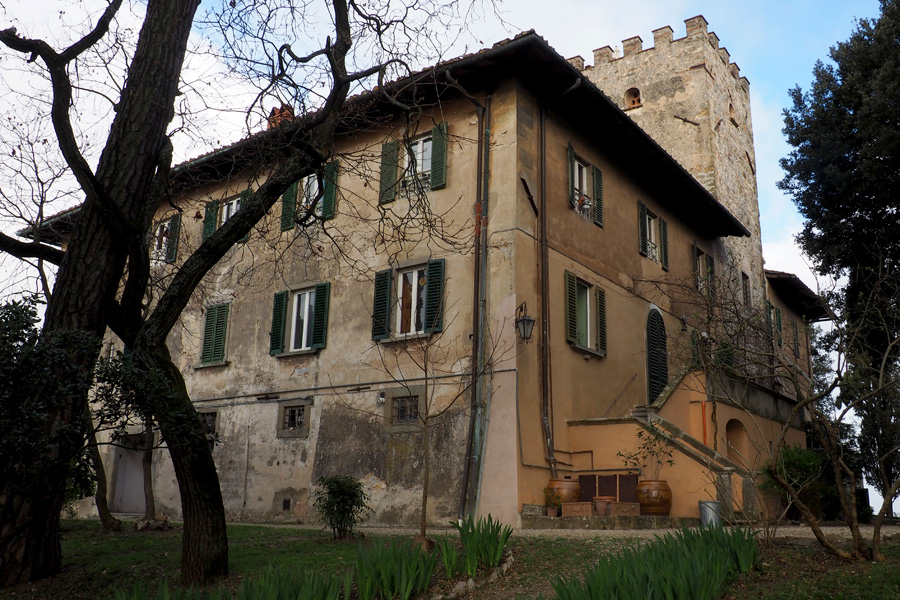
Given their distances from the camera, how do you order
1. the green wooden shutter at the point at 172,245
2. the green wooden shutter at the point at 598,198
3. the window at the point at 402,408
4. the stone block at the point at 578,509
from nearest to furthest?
the stone block at the point at 578,509 < the window at the point at 402,408 < the green wooden shutter at the point at 172,245 < the green wooden shutter at the point at 598,198

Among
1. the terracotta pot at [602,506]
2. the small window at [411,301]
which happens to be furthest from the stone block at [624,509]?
the small window at [411,301]

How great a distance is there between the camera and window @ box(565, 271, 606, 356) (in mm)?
14055

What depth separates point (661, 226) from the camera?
1786 cm

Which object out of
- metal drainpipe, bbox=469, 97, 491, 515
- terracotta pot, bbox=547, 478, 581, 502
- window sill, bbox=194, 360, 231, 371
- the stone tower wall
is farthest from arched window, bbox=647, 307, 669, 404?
window sill, bbox=194, 360, 231, 371

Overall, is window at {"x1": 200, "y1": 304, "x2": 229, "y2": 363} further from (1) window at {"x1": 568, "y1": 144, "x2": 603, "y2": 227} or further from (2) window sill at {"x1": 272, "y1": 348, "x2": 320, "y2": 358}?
(1) window at {"x1": 568, "y1": 144, "x2": 603, "y2": 227}

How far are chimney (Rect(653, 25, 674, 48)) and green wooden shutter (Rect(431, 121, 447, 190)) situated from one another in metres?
12.4

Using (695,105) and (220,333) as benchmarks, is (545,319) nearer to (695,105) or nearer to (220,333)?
(220,333)

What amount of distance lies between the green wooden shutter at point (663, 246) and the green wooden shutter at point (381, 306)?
6995mm

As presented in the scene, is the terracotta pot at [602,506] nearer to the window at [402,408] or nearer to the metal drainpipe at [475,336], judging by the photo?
the metal drainpipe at [475,336]

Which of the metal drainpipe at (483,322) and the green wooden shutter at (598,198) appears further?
the green wooden shutter at (598,198)

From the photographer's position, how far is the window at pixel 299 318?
14.6 meters

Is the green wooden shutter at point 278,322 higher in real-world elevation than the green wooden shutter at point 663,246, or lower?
lower

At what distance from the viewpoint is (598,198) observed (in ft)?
50.0

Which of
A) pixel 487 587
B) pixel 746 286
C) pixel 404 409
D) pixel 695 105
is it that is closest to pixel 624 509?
pixel 404 409
